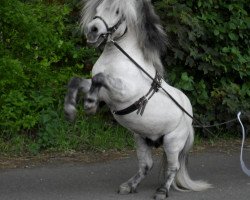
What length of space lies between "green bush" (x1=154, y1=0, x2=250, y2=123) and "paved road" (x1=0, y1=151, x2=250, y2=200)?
3.97 ft

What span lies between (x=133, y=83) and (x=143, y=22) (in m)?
0.58

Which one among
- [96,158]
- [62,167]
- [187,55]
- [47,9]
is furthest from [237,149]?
[47,9]

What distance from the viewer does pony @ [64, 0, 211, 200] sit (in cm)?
487

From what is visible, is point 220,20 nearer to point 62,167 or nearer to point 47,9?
point 47,9

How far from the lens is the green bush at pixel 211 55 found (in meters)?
7.88

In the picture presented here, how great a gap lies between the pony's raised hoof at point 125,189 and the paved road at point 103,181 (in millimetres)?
56

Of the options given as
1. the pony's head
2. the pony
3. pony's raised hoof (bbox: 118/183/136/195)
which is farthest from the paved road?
the pony's head

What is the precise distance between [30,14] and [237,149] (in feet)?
10.8

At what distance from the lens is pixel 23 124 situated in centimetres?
741

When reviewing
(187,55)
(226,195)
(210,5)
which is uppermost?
(210,5)

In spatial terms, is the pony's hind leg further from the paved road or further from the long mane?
the long mane

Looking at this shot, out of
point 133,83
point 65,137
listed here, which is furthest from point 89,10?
point 65,137

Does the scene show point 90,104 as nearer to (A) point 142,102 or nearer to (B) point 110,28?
(A) point 142,102

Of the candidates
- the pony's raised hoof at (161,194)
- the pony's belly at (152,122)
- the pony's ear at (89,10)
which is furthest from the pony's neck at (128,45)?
the pony's raised hoof at (161,194)
